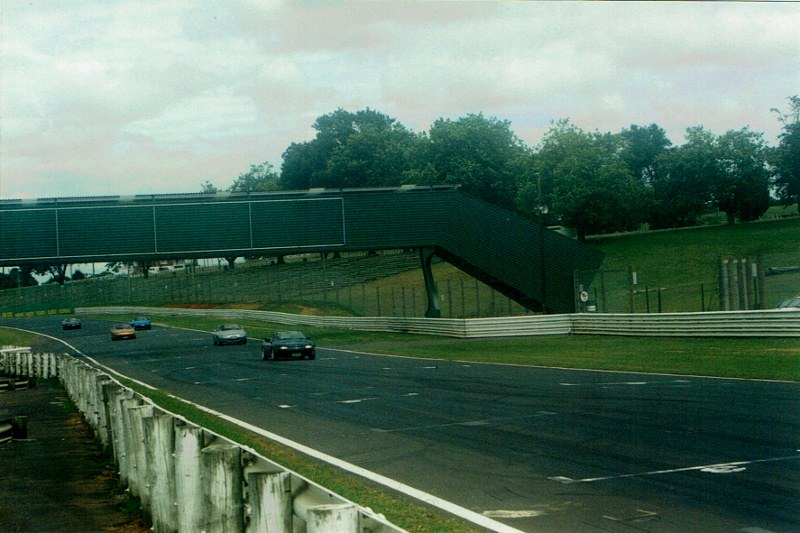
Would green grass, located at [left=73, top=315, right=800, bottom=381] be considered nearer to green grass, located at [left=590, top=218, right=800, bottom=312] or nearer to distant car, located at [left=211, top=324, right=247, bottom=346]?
distant car, located at [left=211, top=324, right=247, bottom=346]

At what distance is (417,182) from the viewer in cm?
10106

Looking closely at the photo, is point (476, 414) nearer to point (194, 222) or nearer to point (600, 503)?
point (600, 503)

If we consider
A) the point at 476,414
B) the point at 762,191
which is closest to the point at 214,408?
the point at 476,414

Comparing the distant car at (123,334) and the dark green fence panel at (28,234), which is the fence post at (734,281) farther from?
the distant car at (123,334)

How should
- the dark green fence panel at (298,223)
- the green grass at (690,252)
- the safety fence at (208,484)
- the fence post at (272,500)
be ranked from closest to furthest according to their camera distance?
1. the safety fence at (208,484)
2. the fence post at (272,500)
3. the dark green fence panel at (298,223)
4. the green grass at (690,252)

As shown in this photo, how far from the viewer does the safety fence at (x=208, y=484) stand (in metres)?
4.40

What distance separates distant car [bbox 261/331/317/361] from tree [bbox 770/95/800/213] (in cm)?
6744

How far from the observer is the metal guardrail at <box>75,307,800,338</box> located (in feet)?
108

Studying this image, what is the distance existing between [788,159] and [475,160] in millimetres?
30807

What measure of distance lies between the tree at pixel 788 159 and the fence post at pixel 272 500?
309 feet

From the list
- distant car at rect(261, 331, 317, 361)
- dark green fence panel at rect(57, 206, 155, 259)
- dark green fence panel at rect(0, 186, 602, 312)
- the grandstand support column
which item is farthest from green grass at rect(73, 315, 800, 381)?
dark green fence panel at rect(57, 206, 155, 259)

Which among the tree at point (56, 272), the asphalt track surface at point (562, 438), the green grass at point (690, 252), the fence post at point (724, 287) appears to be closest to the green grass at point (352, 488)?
the asphalt track surface at point (562, 438)

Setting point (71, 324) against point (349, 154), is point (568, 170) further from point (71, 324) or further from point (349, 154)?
point (71, 324)

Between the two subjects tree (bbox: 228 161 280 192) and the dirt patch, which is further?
tree (bbox: 228 161 280 192)
